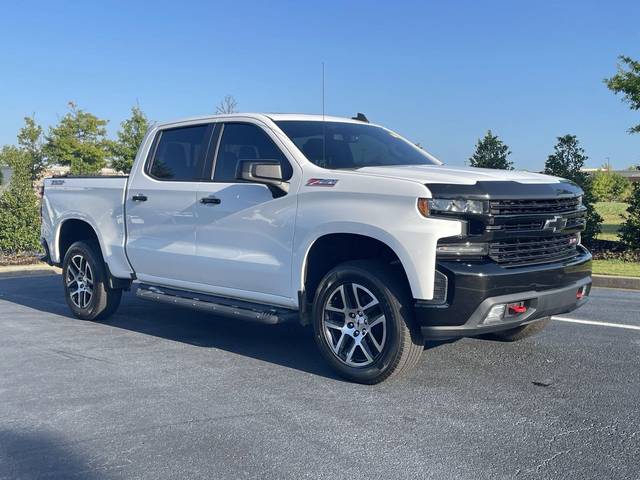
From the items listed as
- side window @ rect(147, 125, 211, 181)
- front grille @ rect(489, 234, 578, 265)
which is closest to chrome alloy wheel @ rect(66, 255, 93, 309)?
side window @ rect(147, 125, 211, 181)

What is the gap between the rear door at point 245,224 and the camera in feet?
17.7

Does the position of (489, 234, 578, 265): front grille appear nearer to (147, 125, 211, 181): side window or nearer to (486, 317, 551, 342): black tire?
(486, 317, 551, 342): black tire

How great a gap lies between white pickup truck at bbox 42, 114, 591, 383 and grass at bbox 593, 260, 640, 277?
574 cm

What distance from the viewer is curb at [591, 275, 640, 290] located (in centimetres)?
1034

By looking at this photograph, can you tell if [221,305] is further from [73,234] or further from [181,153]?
[73,234]

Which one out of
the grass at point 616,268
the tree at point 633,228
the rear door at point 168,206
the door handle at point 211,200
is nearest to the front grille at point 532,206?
the door handle at point 211,200

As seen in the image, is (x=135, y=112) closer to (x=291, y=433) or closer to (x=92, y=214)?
(x=92, y=214)

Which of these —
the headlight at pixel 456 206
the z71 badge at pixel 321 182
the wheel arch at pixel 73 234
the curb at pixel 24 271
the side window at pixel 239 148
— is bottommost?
the curb at pixel 24 271

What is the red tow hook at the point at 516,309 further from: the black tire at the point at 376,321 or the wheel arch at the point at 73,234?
the wheel arch at the point at 73,234

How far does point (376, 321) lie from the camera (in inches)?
191

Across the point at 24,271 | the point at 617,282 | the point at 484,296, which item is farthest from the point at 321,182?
the point at 24,271

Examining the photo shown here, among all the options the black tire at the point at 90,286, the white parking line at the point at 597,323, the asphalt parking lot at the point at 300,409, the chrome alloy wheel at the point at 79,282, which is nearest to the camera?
the asphalt parking lot at the point at 300,409

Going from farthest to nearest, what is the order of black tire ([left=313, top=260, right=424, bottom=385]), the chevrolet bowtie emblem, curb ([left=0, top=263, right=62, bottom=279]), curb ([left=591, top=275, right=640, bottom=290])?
curb ([left=0, top=263, right=62, bottom=279]), curb ([left=591, top=275, right=640, bottom=290]), the chevrolet bowtie emblem, black tire ([left=313, top=260, right=424, bottom=385])

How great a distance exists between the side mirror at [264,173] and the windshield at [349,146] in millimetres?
329
